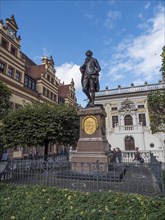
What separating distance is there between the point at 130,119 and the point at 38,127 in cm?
2560

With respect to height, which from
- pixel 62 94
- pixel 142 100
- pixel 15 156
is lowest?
pixel 15 156

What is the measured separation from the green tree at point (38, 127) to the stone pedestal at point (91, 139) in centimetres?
526

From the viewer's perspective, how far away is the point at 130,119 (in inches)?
1401

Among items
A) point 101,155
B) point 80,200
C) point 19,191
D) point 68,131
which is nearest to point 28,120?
point 68,131

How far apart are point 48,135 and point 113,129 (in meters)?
21.9

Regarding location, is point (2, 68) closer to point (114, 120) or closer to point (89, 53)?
point (89, 53)

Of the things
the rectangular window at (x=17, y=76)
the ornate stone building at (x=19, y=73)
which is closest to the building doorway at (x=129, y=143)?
the ornate stone building at (x=19, y=73)

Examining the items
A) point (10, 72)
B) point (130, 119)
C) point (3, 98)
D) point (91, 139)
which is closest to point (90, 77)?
point (91, 139)

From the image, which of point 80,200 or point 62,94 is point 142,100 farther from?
point 80,200

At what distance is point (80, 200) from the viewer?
15.6 ft

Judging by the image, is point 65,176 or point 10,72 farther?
point 10,72

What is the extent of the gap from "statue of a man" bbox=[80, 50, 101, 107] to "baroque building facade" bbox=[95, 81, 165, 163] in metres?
23.4

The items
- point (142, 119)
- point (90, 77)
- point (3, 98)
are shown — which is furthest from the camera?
point (142, 119)

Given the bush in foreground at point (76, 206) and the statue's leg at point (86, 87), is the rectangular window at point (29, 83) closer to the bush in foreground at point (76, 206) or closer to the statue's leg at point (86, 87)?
the statue's leg at point (86, 87)
